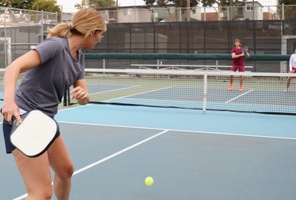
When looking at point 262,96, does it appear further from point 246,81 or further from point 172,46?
point 172,46

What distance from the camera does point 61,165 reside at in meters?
2.91

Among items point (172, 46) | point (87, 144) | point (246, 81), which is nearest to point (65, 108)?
point (87, 144)

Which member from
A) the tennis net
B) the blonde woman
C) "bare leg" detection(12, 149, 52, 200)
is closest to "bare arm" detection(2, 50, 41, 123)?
the blonde woman

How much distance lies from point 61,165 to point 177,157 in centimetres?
280

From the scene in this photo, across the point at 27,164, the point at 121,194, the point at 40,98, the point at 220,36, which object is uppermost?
the point at 220,36

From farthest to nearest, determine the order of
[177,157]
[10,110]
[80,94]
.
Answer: [177,157] → [80,94] → [10,110]

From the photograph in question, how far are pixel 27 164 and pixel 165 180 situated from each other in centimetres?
221

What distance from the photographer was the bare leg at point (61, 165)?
2846mm

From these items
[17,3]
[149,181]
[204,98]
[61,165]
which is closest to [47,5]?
[17,3]

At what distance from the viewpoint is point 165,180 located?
4559 mm

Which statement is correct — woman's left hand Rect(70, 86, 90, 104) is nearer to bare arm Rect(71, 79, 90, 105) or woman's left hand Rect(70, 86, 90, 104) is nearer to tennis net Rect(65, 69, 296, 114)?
bare arm Rect(71, 79, 90, 105)

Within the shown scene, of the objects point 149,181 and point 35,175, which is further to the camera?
point 149,181

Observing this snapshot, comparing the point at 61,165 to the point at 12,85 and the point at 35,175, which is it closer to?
the point at 35,175

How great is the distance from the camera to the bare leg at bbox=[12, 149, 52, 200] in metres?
2.54
